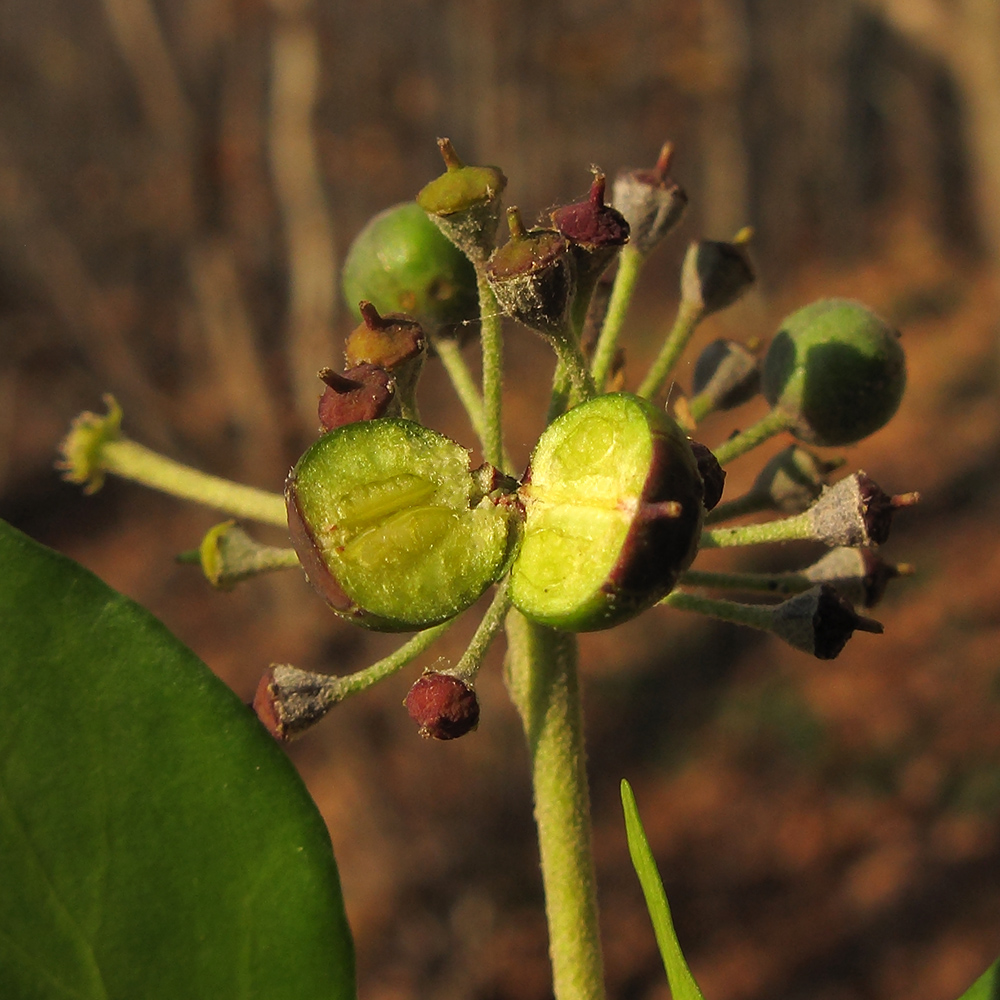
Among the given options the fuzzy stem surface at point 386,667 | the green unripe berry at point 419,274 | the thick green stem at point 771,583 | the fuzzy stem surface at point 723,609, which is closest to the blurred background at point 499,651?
the green unripe berry at point 419,274

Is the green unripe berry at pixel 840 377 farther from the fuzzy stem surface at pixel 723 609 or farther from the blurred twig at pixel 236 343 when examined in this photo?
the blurred twig at pixel 236 343

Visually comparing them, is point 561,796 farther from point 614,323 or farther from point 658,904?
point 614,323

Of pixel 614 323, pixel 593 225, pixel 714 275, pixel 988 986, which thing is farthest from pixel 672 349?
pixel 988 986

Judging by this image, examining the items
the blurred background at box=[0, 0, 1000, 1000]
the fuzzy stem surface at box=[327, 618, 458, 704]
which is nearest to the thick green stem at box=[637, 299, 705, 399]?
the fuzzy stem surface at box=[327, 618, 458, 704]

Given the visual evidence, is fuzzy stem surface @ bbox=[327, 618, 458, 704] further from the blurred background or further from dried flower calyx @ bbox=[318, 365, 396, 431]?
the blurred background

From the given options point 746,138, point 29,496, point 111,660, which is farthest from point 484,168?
point 746,138
